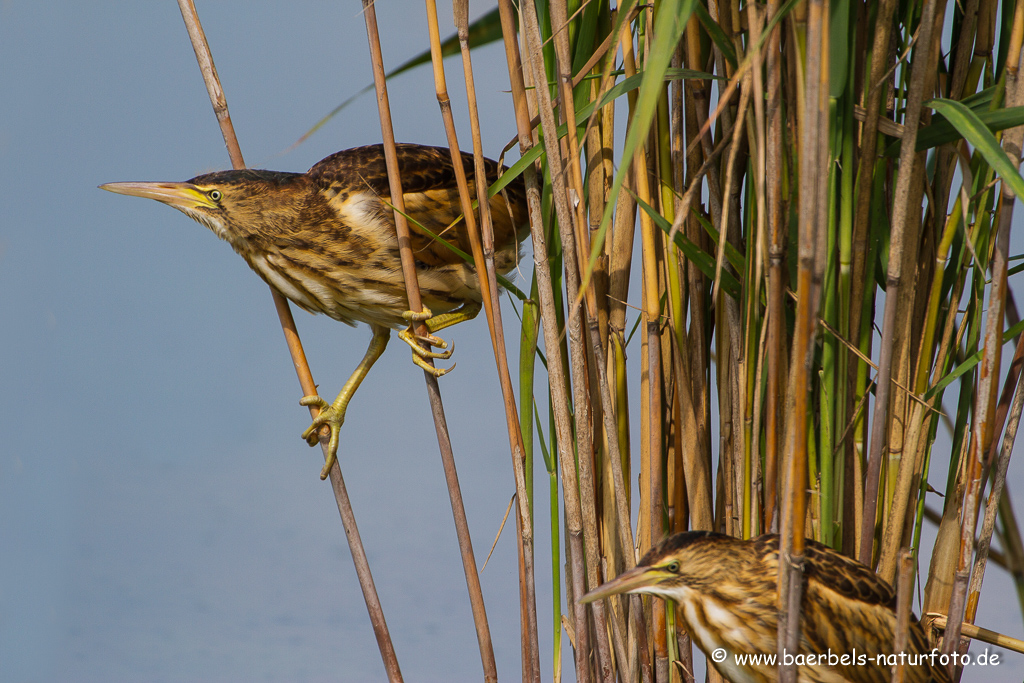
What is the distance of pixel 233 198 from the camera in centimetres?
166

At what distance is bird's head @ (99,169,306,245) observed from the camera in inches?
64.1

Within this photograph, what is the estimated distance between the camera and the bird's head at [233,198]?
1.63 meters

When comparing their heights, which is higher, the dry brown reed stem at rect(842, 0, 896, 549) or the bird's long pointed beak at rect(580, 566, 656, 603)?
the dry brown reed stem at rect(842, 0, 896, 549)

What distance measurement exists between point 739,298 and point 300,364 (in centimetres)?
78

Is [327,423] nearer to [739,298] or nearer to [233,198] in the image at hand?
[233,198]

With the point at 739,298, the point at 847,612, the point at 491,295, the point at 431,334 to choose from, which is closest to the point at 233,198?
the point at 431,334

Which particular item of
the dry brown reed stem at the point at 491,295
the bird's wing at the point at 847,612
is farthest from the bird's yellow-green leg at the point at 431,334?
the bird's wing at the point at 847,612

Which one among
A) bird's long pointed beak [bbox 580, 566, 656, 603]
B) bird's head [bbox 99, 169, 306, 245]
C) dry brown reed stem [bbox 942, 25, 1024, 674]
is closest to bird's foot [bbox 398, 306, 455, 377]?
bird's head [bbox 99, 169, 306, 245]

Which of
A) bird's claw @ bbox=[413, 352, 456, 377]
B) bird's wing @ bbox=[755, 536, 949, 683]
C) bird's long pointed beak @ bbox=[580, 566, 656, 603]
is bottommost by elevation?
bird's wing @ bbox=[755, 536, 949, 683]

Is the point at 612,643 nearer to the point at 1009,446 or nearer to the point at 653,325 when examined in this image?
the point at 653,325

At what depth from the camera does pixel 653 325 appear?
1249mm

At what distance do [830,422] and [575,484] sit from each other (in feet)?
1.26

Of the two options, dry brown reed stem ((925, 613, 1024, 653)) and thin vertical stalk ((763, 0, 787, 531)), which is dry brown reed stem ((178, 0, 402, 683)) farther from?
→ dry brown reed stem ((925, 613, 1024, 653))

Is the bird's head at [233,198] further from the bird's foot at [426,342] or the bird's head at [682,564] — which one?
the bird's head at [682,564]
